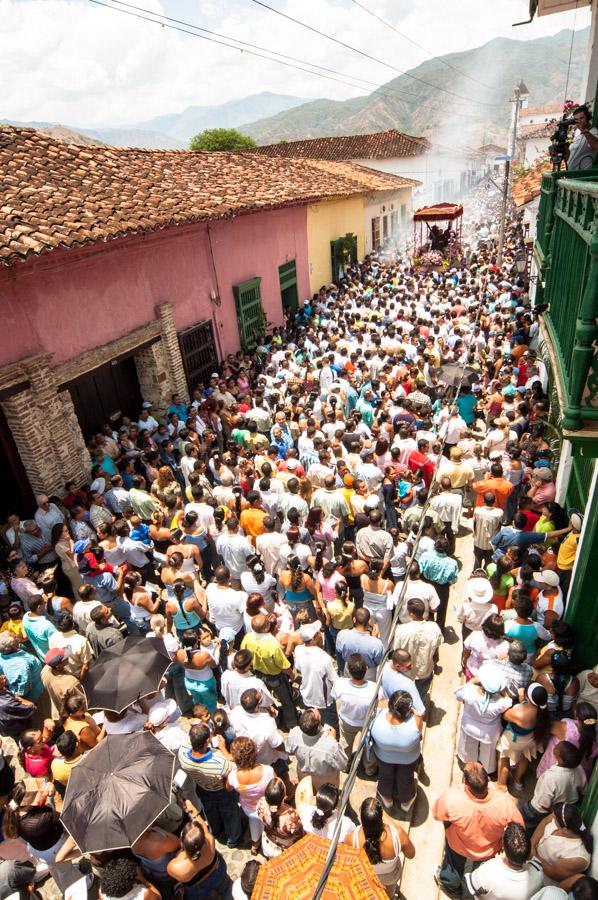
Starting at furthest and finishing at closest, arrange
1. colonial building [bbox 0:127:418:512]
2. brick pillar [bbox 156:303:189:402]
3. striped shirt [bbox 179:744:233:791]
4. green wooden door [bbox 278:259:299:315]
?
green wooden door [bbox 278:259:299:315] → brick pillar [bbox 156:303:189:402] → colonial building [bbox 0:127:418:512] → striped shirt [bbox 179:744:233:791]

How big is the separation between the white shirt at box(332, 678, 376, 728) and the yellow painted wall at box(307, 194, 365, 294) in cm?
1668

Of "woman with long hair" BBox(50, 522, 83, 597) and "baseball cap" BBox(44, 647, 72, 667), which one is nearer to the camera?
"baseball cap" BBox(44, 647, 72, 667)

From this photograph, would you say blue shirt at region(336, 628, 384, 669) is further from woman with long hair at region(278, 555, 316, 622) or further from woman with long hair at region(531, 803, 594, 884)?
woman with long hair at region(531, 803, 594, 884)

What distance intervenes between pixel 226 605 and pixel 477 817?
2606 millimetres

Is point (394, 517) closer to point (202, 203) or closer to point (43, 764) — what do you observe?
point (43, 764)

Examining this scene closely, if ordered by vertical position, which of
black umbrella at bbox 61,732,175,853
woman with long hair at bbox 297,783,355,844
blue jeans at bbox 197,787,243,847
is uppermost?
black umbrella at bbox 61,732,175,853

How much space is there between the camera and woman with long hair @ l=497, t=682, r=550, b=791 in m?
3.87

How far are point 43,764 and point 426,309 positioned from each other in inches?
545

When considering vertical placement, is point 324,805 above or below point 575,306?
below

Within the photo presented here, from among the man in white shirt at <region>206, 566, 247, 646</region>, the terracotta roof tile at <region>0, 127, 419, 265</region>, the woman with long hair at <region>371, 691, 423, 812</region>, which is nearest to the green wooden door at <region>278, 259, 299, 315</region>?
the terracotta roof tile at <region>0, 127, 419, 265</region>

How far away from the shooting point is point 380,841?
322cm

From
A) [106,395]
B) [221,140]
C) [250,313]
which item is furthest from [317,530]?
[221,140]

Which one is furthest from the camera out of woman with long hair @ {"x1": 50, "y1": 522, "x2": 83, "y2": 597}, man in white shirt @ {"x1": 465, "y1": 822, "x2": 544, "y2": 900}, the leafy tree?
the leafy tree

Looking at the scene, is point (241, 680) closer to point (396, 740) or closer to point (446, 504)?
point (396, 740)
